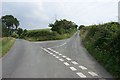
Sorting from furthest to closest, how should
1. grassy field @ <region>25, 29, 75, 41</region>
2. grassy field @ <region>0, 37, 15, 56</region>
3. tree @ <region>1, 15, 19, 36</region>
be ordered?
tree @ <region>1, 15, 19, 36</region> → grassy field @ <region>25, 29, 75, 41</region> → grassy field @ <region>0, 37, 15, 56</region>

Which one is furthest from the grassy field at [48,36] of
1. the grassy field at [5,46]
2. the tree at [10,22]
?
the tree at [10,22]

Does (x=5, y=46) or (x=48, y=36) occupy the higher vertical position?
(x=48, y=36)

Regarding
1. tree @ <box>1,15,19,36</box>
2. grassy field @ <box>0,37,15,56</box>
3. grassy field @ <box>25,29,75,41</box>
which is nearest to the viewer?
grassy field @ <box>0,37,15,56</box>

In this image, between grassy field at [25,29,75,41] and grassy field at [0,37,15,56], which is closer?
grassy field at [0,37,15,56]

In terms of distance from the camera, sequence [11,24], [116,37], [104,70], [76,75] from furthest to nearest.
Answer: [11,24] → [116,37] → [104,70] → [76,75]

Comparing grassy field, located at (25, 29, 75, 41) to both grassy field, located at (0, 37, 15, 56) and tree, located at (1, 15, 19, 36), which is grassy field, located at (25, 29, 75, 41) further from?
tree, located at (1, 15, 19, 36)

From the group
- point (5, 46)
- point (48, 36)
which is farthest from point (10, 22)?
point (5, 46)

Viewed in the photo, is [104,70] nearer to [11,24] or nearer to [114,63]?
[114,63]

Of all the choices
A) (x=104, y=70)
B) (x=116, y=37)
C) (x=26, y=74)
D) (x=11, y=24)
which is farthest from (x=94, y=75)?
(x=11, y=24)

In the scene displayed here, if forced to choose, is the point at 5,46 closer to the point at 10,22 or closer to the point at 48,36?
the point at 48,36

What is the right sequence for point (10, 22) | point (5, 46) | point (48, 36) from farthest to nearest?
point (10, 22) < point (48, 36) < point (5, 46)

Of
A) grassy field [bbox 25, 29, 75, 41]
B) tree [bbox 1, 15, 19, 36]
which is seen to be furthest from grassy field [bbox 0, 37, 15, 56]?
tree [bbox 1, 15, 19, 36]

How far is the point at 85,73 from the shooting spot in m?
11.7

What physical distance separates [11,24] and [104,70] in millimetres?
133002
